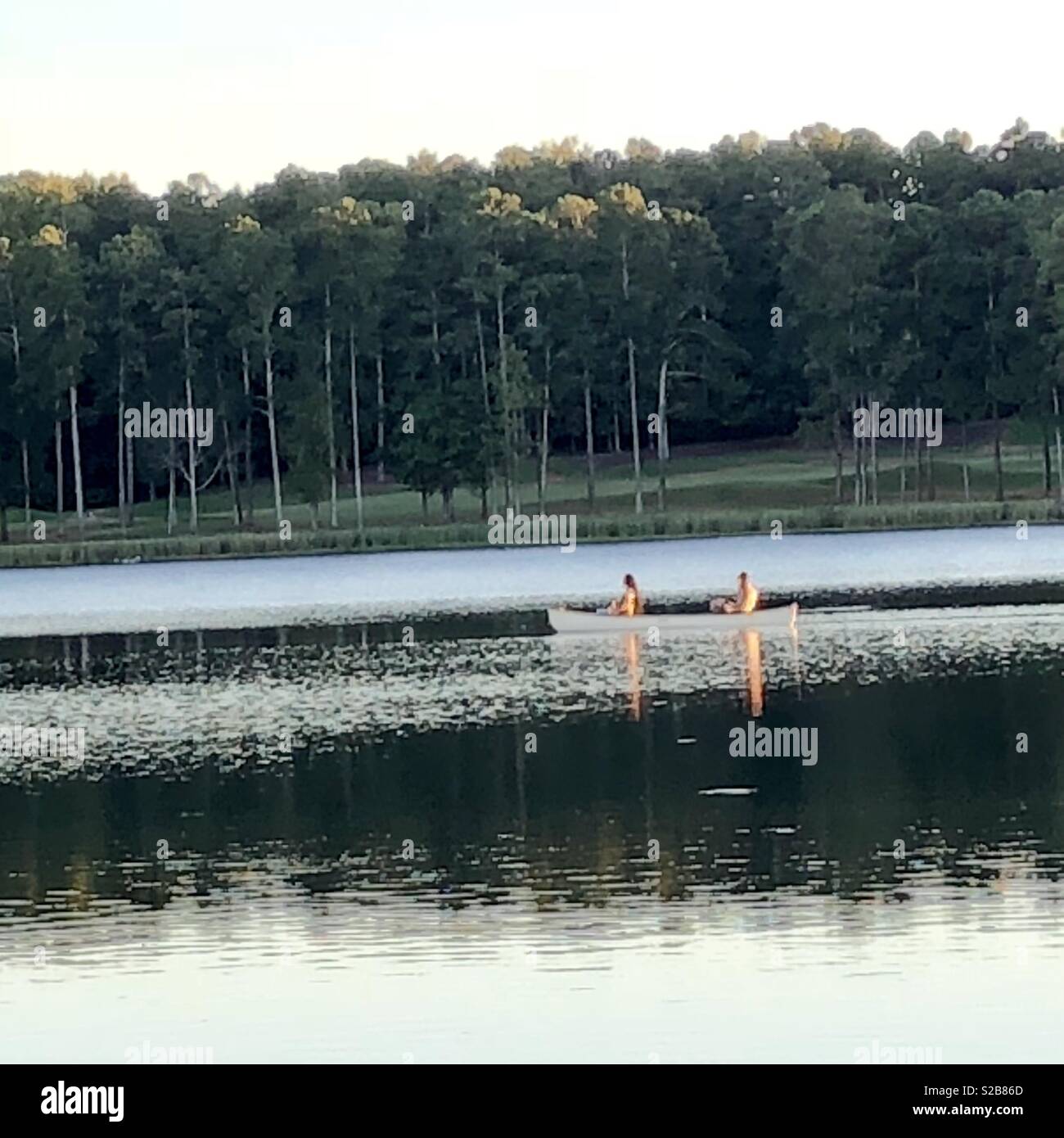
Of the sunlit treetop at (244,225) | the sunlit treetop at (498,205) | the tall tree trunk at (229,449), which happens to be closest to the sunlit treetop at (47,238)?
the sunlit treetop at (244,225)

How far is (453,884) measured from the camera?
22.4 metres

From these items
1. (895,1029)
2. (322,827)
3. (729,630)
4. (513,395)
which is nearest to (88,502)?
(513,395)

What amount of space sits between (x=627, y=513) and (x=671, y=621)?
5507cm

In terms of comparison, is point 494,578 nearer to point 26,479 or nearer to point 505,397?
point 505,397

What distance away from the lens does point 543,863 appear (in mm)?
23328

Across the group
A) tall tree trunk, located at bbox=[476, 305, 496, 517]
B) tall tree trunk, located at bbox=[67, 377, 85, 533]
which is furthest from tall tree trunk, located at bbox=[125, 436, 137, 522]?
tall tree trunk, located at bbox=[476, 305, 496, 517]

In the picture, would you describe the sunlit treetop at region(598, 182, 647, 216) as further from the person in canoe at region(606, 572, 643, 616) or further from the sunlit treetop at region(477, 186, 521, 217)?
the person in canoe at region(606, 572, 643, 616)

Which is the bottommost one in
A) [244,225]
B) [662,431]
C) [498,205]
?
[662,431]

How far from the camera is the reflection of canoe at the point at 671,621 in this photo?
49.9m

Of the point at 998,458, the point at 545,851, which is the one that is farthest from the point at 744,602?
the point at 998,458

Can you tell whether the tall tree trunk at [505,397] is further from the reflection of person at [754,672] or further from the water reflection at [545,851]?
the water reflection at [545,851]

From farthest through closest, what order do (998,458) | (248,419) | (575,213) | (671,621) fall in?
(575,213)
(248,419)
(998,458)
(671,621)

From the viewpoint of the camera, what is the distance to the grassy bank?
95312mm

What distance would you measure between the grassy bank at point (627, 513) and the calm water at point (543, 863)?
50.4m
